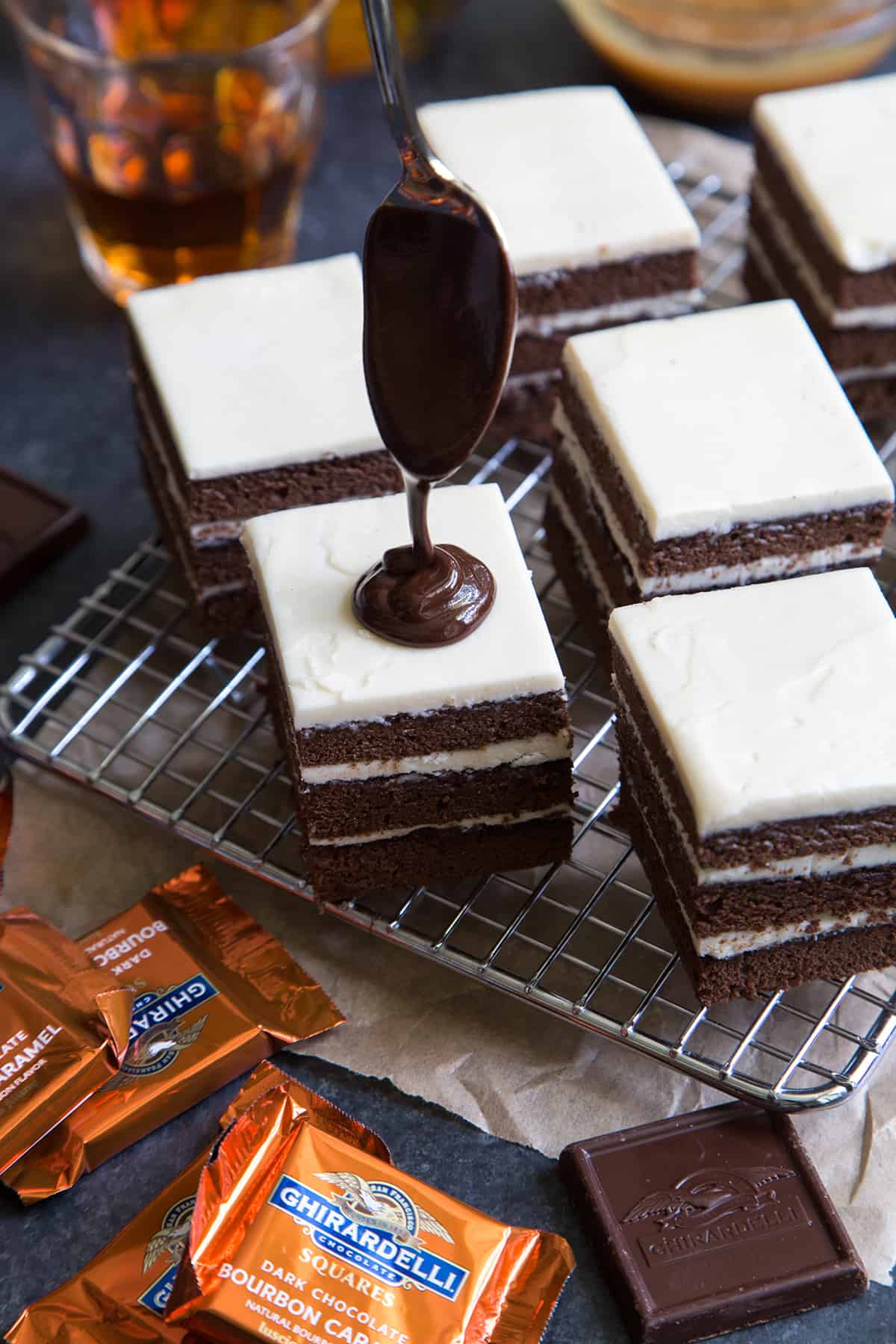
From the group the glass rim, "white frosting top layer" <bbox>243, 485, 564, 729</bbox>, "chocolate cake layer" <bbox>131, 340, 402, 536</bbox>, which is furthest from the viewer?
the glass rim

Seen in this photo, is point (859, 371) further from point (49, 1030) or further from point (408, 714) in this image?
point (49, 1030)

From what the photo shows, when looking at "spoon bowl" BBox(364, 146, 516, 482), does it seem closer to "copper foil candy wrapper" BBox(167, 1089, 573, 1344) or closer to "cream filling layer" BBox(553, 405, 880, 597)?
"cream filling layer" BBox(553, 405, 880, 597)

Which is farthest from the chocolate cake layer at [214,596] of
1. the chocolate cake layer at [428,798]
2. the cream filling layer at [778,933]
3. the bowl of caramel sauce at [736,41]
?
the bowl of caramel sauce at [736,41]

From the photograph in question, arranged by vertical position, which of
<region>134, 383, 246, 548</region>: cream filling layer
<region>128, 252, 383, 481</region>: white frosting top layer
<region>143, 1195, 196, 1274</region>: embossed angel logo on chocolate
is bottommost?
<region>143, 1195, 196, 1274</region>: embossed angel logo on chocolate

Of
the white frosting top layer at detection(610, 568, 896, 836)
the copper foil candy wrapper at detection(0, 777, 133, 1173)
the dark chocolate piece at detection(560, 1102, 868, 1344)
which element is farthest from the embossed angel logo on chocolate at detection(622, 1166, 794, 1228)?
the copper foil candy wrapper at detection(0, 777, 133, 1173)

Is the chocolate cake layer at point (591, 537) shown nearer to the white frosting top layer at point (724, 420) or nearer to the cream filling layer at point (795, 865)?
the white frosting top layer at point (724, 420)

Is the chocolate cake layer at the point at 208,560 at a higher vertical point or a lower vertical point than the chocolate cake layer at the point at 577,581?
higher

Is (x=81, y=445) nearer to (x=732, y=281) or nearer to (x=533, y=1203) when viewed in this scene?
(x=732, y=281)
